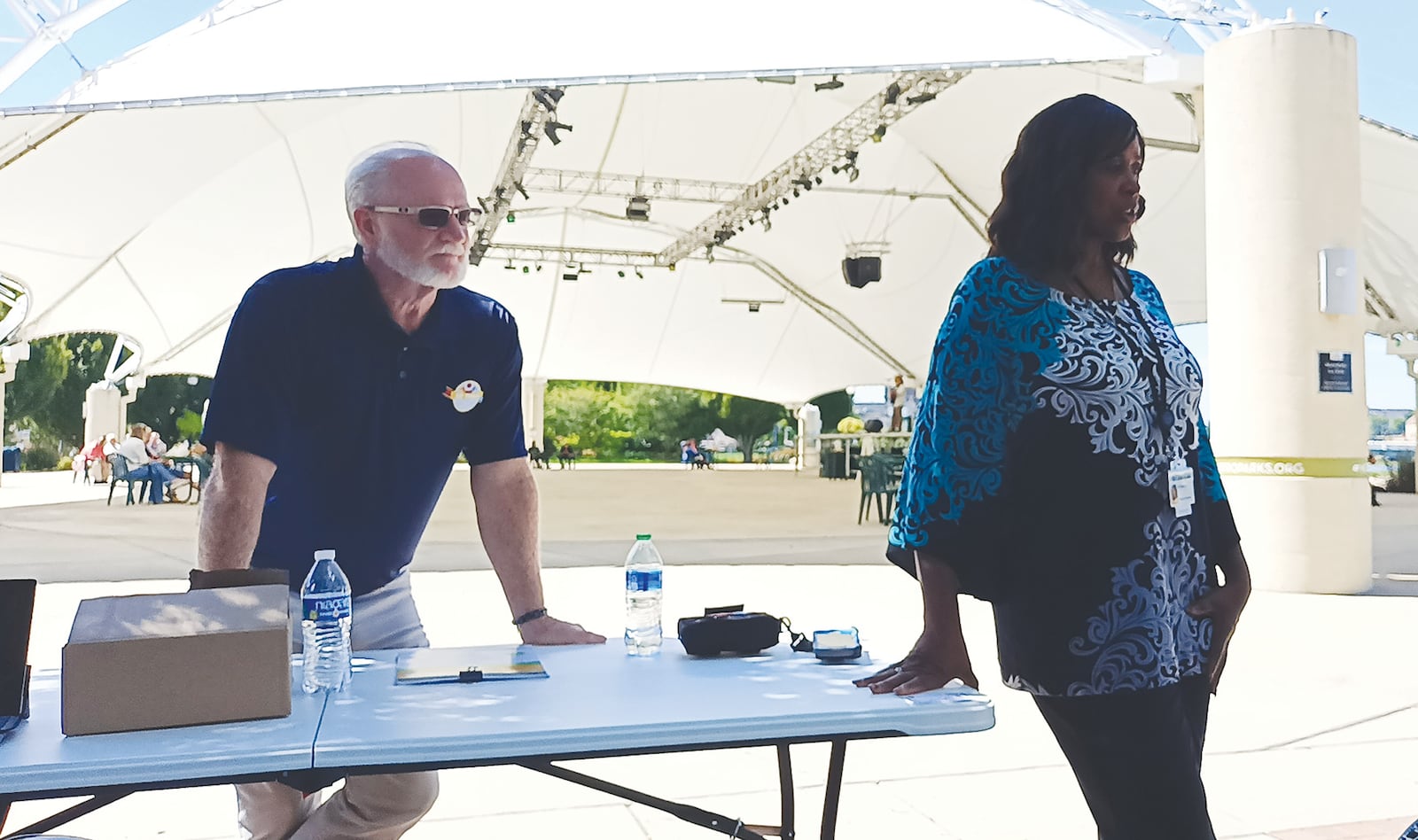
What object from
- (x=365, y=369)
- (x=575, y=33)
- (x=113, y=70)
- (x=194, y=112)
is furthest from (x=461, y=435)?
(x=194, y=112)

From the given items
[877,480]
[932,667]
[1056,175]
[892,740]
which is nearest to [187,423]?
[877,480]

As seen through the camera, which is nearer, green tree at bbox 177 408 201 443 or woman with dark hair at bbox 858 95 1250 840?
woman with dark hair at bbox 858 95 1250 840

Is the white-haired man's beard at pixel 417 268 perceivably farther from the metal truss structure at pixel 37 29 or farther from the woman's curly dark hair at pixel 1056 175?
the metal truss structure at pixel 37 29

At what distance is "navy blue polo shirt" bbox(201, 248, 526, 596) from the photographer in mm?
2186

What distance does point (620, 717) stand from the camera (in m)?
1.73

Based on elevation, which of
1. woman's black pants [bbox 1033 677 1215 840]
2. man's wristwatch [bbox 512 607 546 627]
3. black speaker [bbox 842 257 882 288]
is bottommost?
woman's black pants [bbox 1033 677 1215 840]

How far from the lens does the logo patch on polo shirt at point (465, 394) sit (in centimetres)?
236

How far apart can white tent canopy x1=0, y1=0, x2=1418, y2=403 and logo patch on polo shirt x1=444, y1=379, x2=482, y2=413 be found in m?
7.46

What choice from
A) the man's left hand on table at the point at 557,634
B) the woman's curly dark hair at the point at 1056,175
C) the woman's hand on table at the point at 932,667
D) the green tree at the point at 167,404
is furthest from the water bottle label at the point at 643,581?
the green tree at the point at 167,404

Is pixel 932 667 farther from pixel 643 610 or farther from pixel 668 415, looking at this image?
pixel 668 415

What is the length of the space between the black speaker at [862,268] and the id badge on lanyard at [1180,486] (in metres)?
20.3

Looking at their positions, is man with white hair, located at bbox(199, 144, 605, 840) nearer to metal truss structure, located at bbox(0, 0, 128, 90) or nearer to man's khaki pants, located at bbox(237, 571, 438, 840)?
man's khaki pants, located at bbox(237, 571, 438, 840)

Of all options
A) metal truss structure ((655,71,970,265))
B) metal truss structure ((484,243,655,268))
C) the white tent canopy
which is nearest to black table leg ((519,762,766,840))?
the white tent canopy

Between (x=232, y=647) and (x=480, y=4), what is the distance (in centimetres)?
1037
